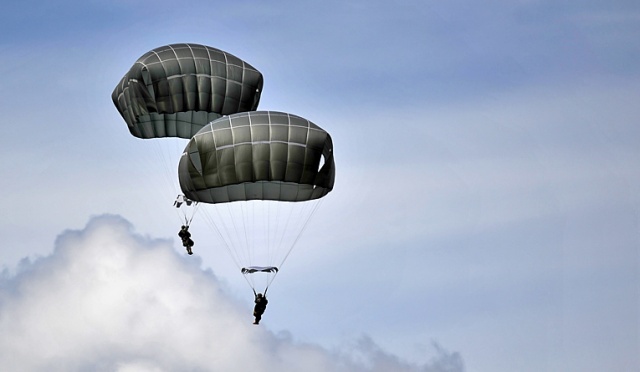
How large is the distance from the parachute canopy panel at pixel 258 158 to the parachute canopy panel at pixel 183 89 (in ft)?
26.4

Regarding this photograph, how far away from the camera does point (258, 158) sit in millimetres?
68875

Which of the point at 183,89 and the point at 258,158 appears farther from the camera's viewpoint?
the point at 183,89

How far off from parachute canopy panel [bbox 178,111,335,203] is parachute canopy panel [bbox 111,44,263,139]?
26.4 ft

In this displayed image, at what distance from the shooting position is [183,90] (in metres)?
77.7

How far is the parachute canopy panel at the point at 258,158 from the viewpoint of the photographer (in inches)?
2714

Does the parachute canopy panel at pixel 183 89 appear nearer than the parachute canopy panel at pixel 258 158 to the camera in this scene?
No

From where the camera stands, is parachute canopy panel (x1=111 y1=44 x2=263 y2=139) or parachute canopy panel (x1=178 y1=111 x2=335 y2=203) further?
parachute canopy panel (x1=111 y1=44 x2=263 y2=139)

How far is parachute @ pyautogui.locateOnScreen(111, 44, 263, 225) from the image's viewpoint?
255 feet

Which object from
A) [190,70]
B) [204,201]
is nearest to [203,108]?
[190,70]

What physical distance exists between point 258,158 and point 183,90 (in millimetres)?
10355

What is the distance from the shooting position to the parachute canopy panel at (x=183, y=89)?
77625 mm

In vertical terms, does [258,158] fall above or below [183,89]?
above

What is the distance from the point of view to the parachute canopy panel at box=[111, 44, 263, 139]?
77.6 meters

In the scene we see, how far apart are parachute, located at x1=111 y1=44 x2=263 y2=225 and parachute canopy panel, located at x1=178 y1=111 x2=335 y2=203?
25.8ft
